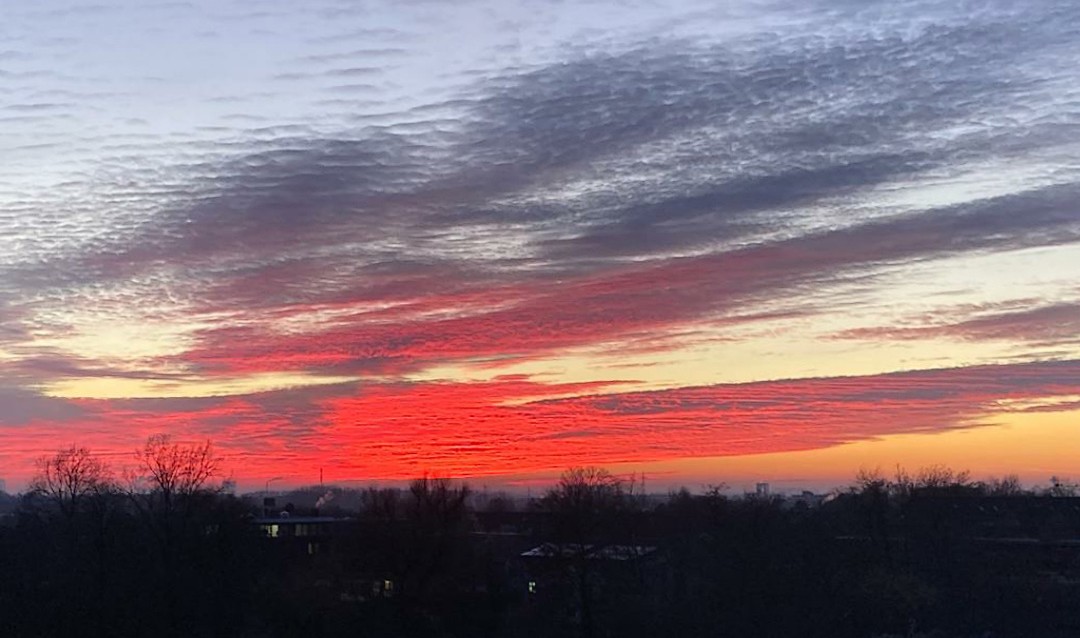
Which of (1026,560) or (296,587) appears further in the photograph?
(1026,560)

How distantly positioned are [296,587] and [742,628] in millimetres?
19715

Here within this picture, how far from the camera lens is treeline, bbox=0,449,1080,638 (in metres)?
43.1

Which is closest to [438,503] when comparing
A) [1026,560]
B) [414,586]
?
[414,586]

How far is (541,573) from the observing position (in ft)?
181

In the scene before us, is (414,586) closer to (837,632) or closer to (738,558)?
(738,558)

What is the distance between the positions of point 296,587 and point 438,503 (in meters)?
10.9

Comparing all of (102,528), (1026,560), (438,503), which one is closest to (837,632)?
(1026,560)

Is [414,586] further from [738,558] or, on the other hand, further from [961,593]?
[961,593]

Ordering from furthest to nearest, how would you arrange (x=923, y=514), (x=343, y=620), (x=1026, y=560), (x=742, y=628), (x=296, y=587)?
(x=923, y=514) < (x=1026, y=560) < (x=296, y=587) < (x=343, y=620) < (x=742, y=628)

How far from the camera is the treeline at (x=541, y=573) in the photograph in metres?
43.1

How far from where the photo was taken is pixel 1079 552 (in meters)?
60.7

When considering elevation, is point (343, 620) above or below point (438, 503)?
below

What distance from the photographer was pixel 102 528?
165 feet

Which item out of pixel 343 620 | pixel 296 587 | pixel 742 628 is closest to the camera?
pixel 742 628
